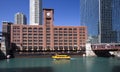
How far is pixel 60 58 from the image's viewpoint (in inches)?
6344

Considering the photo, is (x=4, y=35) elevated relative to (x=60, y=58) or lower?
elevated

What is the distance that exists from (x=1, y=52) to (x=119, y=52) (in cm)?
8158

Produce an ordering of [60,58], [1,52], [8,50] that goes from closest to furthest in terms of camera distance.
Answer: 1. [60,58]
2. [1,52]
3. [8,50]

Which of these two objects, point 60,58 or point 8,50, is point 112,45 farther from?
point 8,50

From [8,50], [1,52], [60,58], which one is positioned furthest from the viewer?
[8,50]

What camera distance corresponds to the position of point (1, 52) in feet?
601

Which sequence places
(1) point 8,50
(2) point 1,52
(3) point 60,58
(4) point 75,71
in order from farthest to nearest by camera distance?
(1) point 8,50
(2) point 1,52
(3) point 60,58
(4) point 75,71

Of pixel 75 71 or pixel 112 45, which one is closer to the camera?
pixel 75 71

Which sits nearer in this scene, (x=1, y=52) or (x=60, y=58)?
(x=60, y=58)

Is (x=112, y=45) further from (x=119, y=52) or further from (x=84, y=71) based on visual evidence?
(x=84, y=71)

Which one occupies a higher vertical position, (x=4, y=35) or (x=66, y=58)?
(x=4, y=35)

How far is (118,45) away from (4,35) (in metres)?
81.4

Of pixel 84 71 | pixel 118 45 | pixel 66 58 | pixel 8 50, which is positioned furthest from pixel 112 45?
pixel 84 71

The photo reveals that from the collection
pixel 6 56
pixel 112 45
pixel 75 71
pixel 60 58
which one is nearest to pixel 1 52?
pixel 6 56
